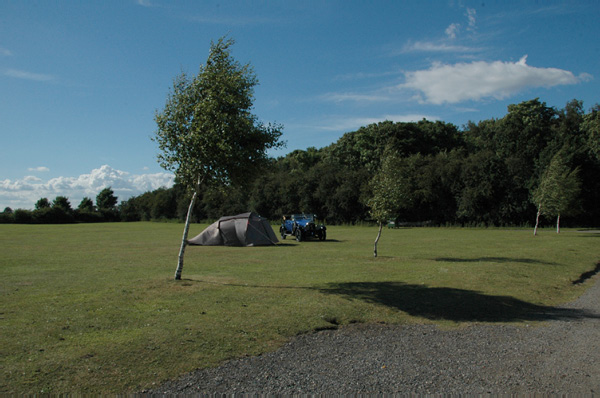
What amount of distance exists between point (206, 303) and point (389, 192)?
11872mm

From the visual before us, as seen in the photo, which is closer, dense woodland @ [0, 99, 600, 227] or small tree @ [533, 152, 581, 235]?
small tree @ [533, 152, 581, 235]

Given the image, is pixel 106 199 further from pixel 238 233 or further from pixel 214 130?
pixel 214 130

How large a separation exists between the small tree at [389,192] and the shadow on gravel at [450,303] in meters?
6.94

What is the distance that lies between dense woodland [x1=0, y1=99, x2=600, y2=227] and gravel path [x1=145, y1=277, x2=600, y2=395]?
25.4 metres

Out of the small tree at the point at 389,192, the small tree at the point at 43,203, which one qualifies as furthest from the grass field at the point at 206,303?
the small tree at the point at 43,203

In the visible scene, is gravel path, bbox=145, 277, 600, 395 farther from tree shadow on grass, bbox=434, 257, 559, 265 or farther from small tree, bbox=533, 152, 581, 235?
small tree, bbox=533, 152, 581, 235

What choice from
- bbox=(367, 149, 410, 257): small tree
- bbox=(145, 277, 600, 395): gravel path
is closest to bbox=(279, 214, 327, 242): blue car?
bbox=(367, 149, 410, 257): small tree

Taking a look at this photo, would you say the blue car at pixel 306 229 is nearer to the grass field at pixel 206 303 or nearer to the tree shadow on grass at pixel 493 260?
the grass field at pixel 206 303

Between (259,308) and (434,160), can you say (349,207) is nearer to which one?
(434,160)

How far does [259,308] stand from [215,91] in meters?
6.43

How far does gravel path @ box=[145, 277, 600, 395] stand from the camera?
5438 mm

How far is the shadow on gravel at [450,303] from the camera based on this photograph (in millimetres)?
9531

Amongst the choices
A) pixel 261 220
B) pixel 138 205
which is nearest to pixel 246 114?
pixel 261 220

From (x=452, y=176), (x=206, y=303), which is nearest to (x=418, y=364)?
(x=206, y=303)
